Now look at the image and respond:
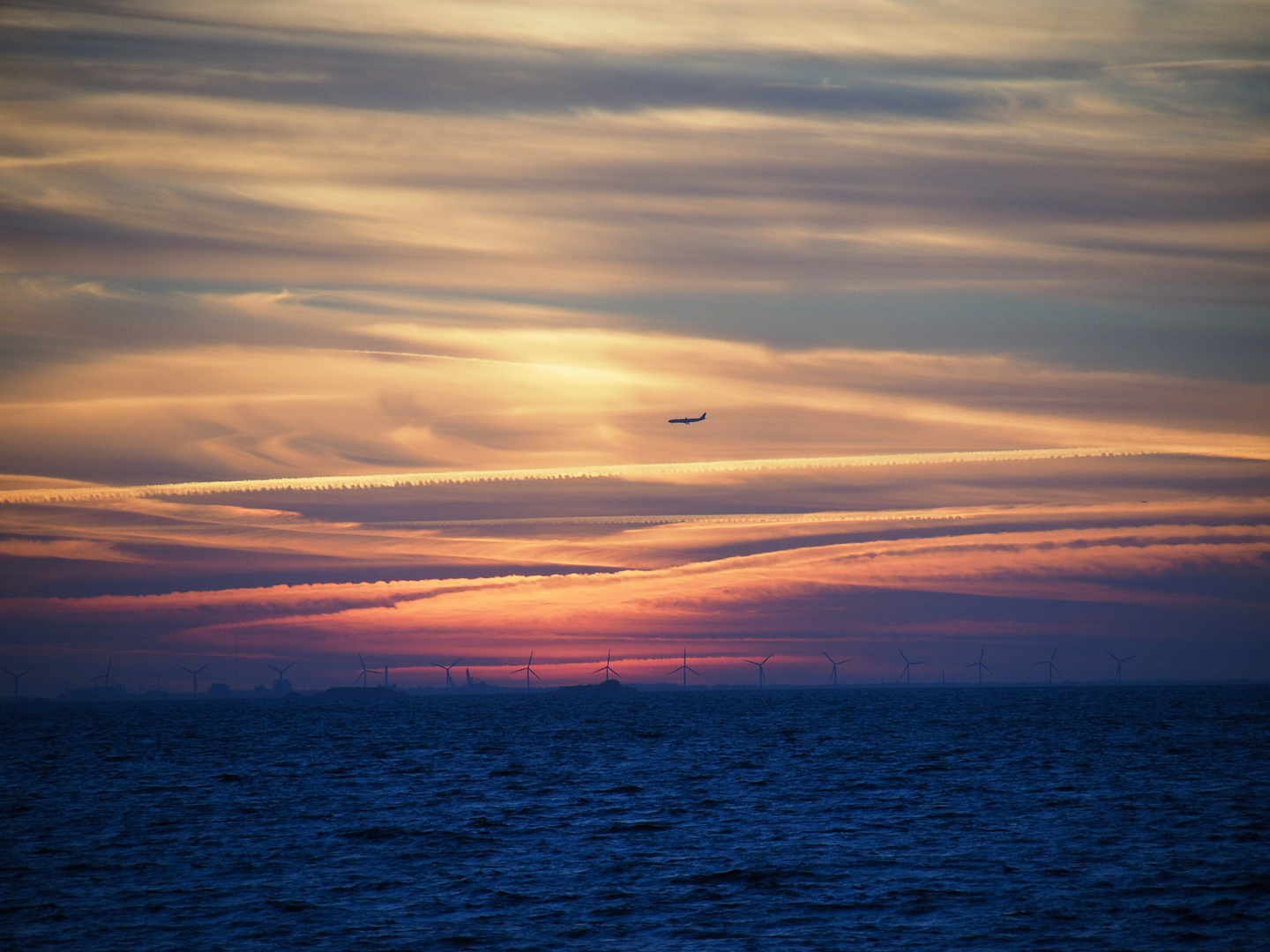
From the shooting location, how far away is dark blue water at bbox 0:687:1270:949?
52281 millimetres

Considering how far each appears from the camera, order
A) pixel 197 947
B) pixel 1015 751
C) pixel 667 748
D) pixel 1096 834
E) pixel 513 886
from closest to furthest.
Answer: pixel 197 947 → pixel 513 886 → pixel 1096 834 → pixel 1015 751 → pixel 667 748

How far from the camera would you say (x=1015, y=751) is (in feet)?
477

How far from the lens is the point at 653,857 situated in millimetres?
69375

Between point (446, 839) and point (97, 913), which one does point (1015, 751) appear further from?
point (97, 913)

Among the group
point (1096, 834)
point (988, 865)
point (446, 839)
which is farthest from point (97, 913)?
point (1096, 834)

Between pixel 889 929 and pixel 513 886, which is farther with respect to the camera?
pixel 513 886

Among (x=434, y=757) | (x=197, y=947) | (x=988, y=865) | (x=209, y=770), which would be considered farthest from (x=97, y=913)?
(x=434, y=757)

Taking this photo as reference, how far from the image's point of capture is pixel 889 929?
169ft

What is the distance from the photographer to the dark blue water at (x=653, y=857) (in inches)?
2058

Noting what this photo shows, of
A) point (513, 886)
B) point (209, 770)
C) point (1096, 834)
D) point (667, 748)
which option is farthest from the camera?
point (667, 748)

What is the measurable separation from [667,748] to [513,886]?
105310 millimetres

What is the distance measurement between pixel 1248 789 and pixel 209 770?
105083 mm

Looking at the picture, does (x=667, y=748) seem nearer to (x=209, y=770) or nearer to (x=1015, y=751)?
(x=1015, y=751)

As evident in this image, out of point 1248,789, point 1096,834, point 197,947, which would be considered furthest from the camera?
point 1248,789
